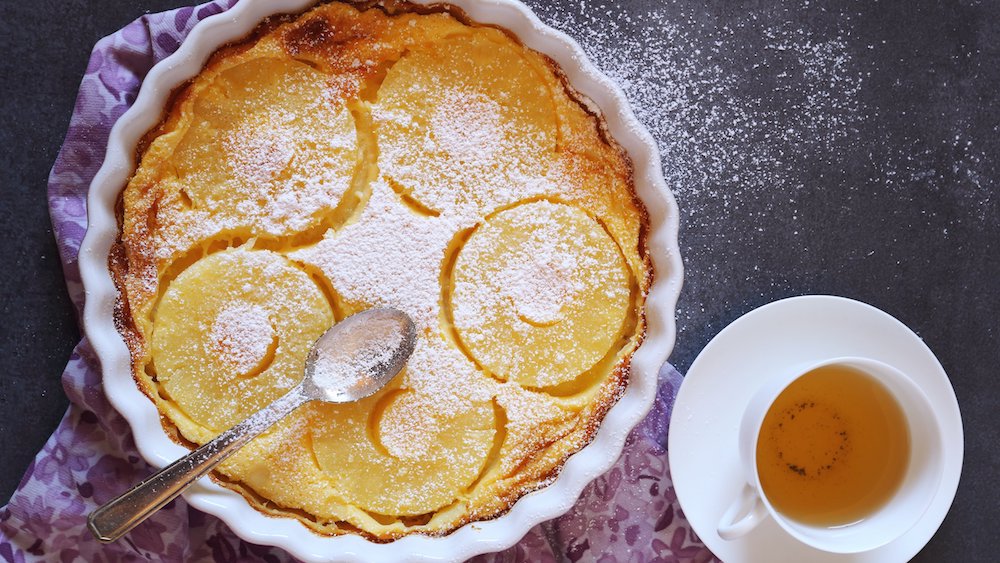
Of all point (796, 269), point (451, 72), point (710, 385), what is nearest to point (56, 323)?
point (451, 72)

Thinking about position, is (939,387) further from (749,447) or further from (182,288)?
(182,288)

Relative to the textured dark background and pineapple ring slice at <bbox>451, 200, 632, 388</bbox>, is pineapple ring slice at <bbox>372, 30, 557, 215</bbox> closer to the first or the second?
pineapple ring slice at <bbox>451, 200, 632, 388</bbox>

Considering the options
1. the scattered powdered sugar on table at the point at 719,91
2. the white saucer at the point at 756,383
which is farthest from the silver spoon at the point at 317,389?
the scattered powdered sugar on table at the point at 719,91

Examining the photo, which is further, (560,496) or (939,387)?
(939,387)

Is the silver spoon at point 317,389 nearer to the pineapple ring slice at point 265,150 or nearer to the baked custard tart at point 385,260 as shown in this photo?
the baked custard tart at point 385,260

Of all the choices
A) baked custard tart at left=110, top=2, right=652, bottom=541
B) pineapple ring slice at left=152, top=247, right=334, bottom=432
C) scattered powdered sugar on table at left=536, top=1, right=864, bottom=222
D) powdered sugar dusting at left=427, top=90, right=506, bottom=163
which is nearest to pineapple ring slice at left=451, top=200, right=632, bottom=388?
baked custard tart at left=110, top=2, right=652, bottom=541

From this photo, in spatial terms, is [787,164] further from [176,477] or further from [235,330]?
[176,477]
